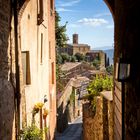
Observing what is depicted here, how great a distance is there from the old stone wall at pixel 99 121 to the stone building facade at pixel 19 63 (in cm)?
199

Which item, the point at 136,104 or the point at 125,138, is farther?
the point at 125,138

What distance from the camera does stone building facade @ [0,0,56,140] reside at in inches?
322

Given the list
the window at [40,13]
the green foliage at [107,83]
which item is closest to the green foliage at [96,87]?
the green foliage at [107,83]

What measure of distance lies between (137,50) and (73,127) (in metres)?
22.7

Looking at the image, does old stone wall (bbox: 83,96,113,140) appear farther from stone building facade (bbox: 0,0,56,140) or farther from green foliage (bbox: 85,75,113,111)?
stone building facade (bbox: 0,0,56,140)

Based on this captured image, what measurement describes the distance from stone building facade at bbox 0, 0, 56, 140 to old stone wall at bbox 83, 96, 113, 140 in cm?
199

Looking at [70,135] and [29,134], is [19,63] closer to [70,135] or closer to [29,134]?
[29,134]

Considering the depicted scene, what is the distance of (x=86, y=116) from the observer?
14.0 m

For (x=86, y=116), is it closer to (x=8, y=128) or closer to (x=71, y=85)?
(x=8, y=128)

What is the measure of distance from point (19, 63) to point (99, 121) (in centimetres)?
450

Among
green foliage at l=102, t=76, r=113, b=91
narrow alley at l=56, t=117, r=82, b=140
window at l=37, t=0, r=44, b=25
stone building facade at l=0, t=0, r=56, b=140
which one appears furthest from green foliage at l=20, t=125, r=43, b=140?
narrow alley at l=56, t=117, r=82, b=140

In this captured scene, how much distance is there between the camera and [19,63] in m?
9.79

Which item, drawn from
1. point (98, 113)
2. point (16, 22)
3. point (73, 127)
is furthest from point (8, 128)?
point (73, 127)

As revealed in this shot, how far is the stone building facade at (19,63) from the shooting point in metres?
8.19
